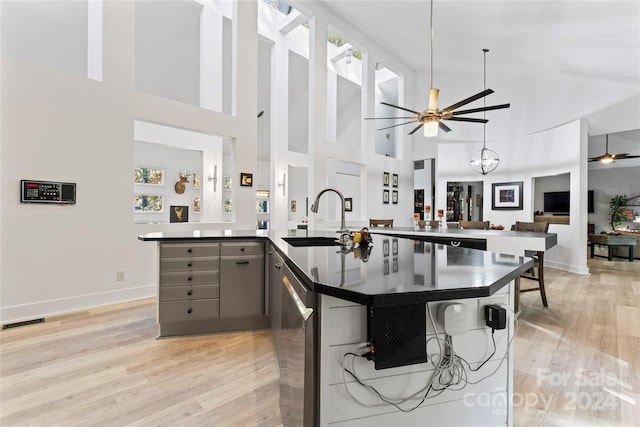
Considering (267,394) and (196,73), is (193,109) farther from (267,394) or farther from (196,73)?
(267,394)

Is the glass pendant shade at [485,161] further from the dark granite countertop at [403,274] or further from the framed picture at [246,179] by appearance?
the dark granite countertop at [403,274]

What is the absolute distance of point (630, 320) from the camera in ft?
10.1

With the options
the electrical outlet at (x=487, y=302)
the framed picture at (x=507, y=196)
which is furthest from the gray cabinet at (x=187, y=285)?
the framed picture at (x=507, y=196)

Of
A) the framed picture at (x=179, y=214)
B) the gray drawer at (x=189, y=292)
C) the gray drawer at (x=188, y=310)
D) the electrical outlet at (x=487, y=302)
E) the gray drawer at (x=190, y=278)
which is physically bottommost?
the gray drawer at (x=188, y=310)

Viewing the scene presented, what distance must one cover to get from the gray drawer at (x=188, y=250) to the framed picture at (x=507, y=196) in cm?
670

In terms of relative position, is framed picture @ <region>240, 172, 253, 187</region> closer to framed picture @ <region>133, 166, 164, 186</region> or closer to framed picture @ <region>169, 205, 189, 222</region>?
framed picture @ <region>169, 205, 189, 222</region>

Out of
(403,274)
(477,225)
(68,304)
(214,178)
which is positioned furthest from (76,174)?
(477,225)

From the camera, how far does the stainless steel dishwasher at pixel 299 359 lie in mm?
964

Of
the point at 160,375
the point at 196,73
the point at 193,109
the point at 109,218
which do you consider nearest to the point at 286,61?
the point at 196,73

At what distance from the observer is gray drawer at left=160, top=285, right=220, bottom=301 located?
2.56 metres

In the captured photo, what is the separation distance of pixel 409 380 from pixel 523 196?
7036 millimetres

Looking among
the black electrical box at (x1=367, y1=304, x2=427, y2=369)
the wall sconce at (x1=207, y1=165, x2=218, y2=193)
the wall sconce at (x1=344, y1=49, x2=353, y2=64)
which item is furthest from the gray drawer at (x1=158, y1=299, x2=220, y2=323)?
the wall sconce at (x1=344, y1=49, x2=353, y2=64)

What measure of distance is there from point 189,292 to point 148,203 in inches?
204

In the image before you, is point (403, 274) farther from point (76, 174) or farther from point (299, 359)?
point (76, 174)
